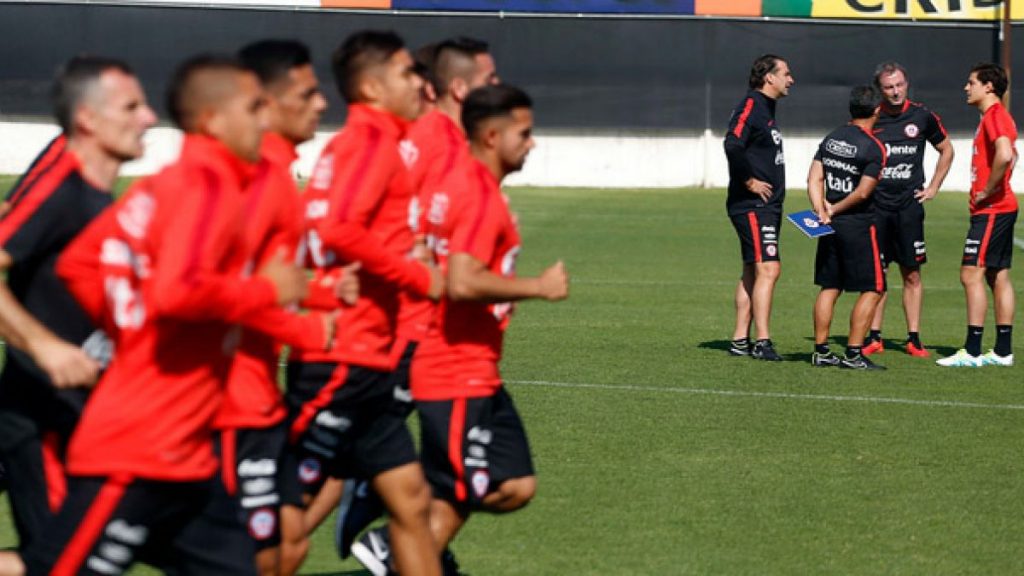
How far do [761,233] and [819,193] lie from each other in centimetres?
64

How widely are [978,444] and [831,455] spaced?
110cm


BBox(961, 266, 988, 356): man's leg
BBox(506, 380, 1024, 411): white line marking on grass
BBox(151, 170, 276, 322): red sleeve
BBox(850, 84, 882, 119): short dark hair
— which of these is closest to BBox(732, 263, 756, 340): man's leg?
BBox(850, 84, 882, 119): short dark hair

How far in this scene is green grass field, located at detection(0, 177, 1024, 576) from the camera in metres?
8.04

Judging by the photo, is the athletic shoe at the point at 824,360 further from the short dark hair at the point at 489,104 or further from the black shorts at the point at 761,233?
the short dark hair at the point at 489,104

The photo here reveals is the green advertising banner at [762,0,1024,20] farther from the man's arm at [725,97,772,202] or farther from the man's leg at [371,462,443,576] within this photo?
the man's leg at [371,462,443,576]

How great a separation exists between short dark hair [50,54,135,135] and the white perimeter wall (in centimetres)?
3040

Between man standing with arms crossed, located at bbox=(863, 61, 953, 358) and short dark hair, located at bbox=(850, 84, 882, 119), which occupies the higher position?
short dark hair, located at bbox=(850, 84, 882, 119)

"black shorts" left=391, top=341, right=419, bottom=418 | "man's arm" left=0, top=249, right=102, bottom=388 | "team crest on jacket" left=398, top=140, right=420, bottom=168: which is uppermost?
"team crest on jacket" left=398, top=140, right=420, bottom=168

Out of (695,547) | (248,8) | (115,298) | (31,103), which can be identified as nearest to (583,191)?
(248,8)

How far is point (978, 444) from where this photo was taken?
1077 centimetres

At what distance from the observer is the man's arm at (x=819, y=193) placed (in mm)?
13953

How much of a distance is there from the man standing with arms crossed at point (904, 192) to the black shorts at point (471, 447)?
27.1 ft

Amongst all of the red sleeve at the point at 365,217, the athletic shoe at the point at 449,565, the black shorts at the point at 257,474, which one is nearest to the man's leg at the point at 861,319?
the athletic shoe at the point at 449,565

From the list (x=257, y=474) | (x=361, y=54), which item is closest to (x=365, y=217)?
(x=361, y=54)
